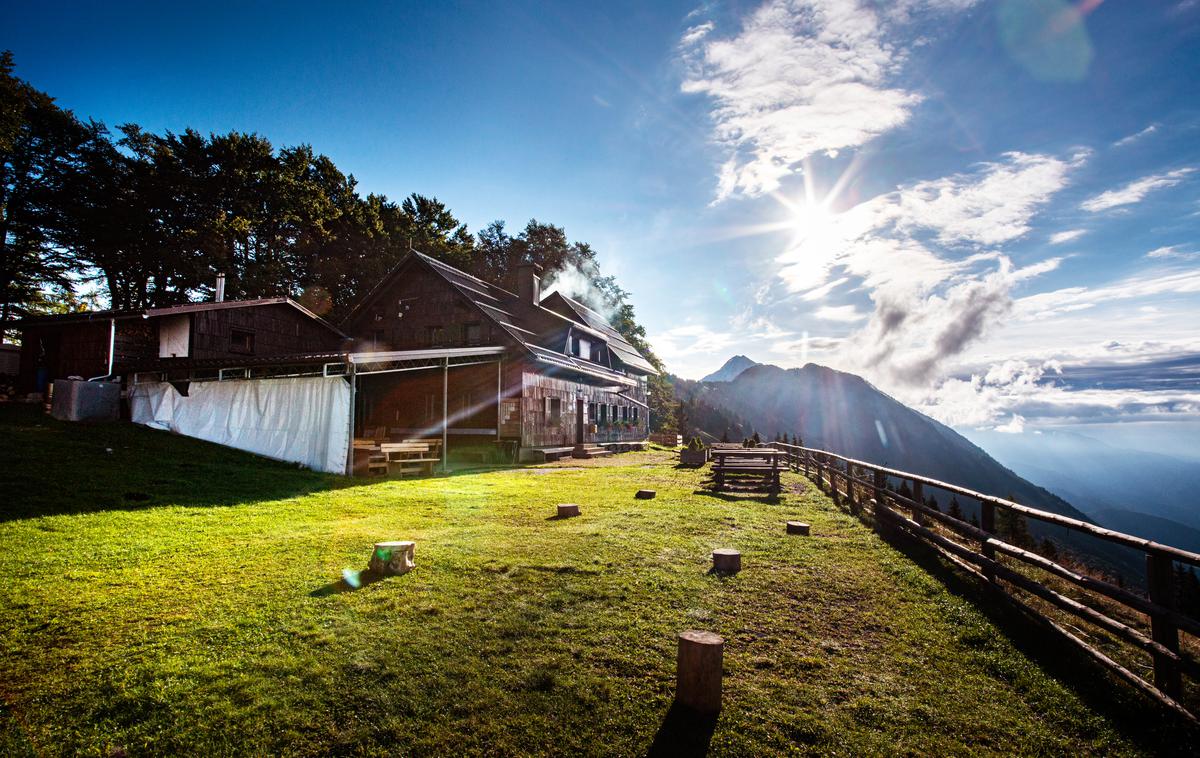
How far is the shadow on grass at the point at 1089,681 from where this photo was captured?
364 cm

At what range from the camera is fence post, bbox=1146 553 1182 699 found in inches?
153

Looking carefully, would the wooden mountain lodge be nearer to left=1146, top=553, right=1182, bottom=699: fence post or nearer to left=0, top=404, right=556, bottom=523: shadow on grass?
left=0, top=404, right=556, bottom=523: shadow on grass

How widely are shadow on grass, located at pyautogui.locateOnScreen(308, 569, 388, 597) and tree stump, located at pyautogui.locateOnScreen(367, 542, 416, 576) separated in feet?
0.23

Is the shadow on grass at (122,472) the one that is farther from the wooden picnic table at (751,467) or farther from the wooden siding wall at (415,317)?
the wooden siding wall at (415,317)

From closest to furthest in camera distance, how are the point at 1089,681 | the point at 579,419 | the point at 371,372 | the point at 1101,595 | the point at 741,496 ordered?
the point at 1089,681 < the point at 1101,595 < the point at 741,496 < the point at 371,372 < the point at 579,419

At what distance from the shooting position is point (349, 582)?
19.9 feet

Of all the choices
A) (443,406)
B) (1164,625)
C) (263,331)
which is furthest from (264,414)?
(1164,625)

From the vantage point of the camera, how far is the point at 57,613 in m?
5.03

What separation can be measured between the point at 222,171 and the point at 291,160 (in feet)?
16.0

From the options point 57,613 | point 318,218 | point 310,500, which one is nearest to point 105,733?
point 57,613

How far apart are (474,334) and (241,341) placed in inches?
447

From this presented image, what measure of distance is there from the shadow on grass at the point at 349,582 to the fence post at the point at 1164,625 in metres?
7.53

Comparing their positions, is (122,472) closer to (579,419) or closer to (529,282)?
(579,419)

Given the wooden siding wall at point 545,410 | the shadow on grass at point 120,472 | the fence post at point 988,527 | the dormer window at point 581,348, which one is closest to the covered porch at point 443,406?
the wooden siding wall at point 545,410
